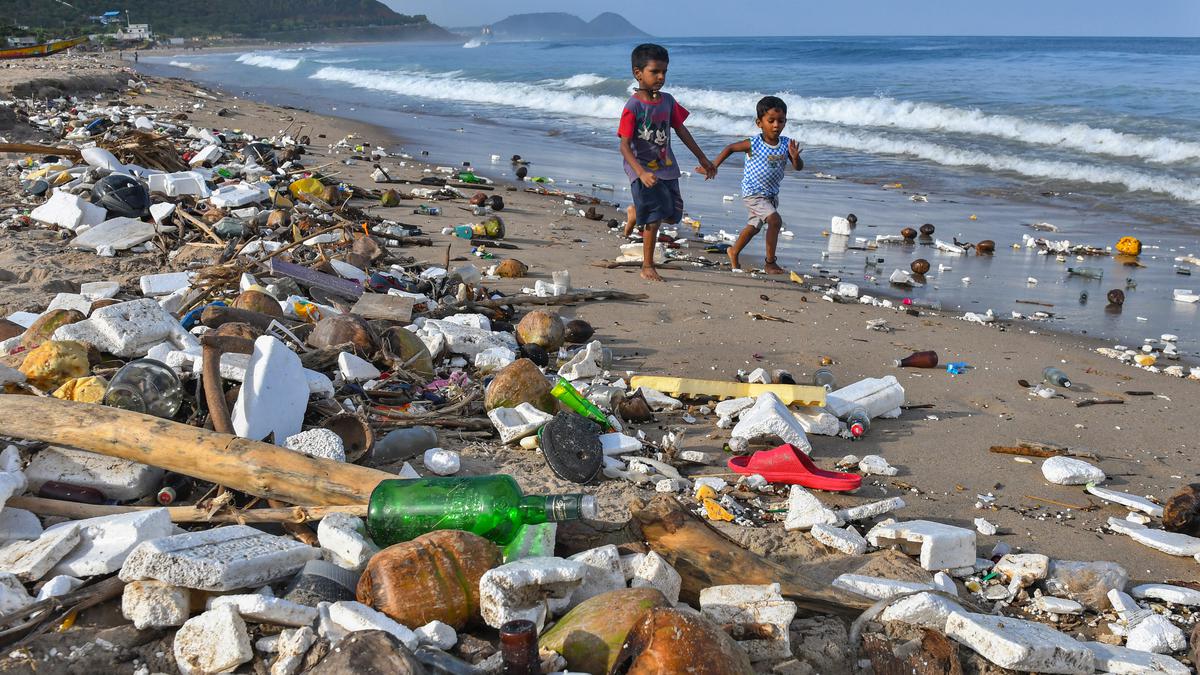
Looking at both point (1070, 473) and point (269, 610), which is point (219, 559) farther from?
point (1070, 473)

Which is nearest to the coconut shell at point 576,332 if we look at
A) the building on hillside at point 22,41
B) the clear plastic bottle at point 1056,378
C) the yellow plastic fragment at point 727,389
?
the yellow plastic fragment at point 727,389

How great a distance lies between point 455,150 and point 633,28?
603 ft

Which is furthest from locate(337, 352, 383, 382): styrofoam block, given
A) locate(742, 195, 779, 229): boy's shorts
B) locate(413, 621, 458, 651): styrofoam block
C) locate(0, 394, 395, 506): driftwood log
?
locate(742, 195, 779, 229): boy's shorts

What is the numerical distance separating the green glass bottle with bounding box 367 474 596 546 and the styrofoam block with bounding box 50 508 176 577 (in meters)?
0.49

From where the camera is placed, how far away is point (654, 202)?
6031 millimetres

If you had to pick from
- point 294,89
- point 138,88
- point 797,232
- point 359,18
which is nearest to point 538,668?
point 797,232

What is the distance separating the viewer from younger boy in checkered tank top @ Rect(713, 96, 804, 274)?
6.52m

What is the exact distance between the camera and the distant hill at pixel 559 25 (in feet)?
536

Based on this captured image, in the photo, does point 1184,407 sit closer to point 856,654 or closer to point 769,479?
point 769,479

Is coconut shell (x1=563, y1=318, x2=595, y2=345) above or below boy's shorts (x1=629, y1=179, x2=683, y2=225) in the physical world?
below

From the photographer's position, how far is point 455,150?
12.4 metres

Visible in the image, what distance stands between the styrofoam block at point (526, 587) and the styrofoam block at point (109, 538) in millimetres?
788

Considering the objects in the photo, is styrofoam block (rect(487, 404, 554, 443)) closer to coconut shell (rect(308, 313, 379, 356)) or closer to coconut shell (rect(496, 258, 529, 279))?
coconut shell (rect(308, 313, 379, 356))

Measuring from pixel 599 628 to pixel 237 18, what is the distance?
295 feet
